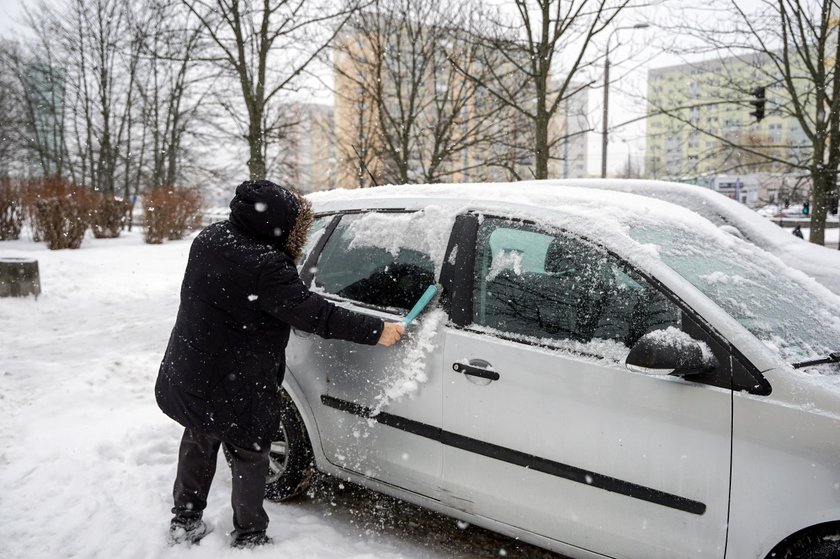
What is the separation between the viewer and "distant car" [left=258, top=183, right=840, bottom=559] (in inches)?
84.1

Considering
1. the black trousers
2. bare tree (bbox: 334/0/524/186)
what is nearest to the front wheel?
the black trousers

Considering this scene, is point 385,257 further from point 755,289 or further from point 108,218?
point 108,218

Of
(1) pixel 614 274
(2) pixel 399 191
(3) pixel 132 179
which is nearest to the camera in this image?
(1) pixel 614 274

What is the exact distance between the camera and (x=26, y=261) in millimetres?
9125

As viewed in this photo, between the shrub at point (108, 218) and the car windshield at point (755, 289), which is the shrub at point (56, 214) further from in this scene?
the car windshield at point (755, 289)

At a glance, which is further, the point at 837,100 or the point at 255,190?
the point at 837,100

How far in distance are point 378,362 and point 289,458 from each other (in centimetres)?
85

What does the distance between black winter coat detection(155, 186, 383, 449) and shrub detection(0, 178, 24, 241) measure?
17.3 metres

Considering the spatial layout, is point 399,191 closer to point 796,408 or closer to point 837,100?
point 796,408

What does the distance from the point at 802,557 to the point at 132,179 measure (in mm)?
31921

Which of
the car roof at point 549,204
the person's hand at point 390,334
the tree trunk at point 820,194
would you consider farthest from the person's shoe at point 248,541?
the tree trunk at point 820,194

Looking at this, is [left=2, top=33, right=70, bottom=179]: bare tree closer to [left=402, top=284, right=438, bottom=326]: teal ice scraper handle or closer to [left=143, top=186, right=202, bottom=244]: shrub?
[left=143, top=186, right=202, bottom=244]: shrub

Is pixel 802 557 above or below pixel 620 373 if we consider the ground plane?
below

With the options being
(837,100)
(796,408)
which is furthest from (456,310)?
(837,100)
